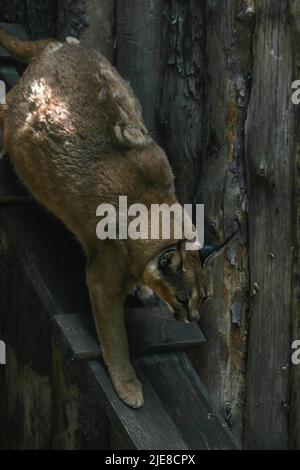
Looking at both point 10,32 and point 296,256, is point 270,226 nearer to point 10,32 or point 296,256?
point 296,256

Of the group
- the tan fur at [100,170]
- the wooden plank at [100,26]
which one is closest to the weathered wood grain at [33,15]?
the wooden plank at [100,26]

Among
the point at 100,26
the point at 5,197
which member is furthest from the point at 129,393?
the point at 100,26

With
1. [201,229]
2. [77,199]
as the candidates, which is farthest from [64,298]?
[201,229]

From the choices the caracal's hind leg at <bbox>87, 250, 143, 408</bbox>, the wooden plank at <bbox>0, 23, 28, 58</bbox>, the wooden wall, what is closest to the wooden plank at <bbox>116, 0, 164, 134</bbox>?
the wooden wall

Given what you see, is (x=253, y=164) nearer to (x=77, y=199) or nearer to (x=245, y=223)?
(x=245, y=223)

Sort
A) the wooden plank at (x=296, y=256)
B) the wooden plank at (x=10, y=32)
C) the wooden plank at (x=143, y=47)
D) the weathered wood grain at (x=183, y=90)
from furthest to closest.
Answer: the wooden plank at (x=10, y=32) < the wooden plank at (x=143, y=47) < the weathered wood grain at (x=183, y=90) < the wooden plank at (x=296, y=256)

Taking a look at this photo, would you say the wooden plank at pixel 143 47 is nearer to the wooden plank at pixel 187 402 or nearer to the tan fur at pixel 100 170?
the tan fur at pixel 100 170

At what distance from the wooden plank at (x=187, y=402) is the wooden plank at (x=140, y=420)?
73 mm

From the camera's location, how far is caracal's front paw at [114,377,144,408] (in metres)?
4.45

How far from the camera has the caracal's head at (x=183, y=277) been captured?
4.32 metres

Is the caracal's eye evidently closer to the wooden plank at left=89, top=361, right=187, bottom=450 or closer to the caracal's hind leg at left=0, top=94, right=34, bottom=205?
the wooden plank at left=89, top=361, right=187, bottom=450

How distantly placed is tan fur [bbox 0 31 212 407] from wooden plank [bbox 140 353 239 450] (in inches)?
8.8

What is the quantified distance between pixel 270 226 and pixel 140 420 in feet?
4.17

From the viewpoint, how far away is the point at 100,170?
4.63 meters
